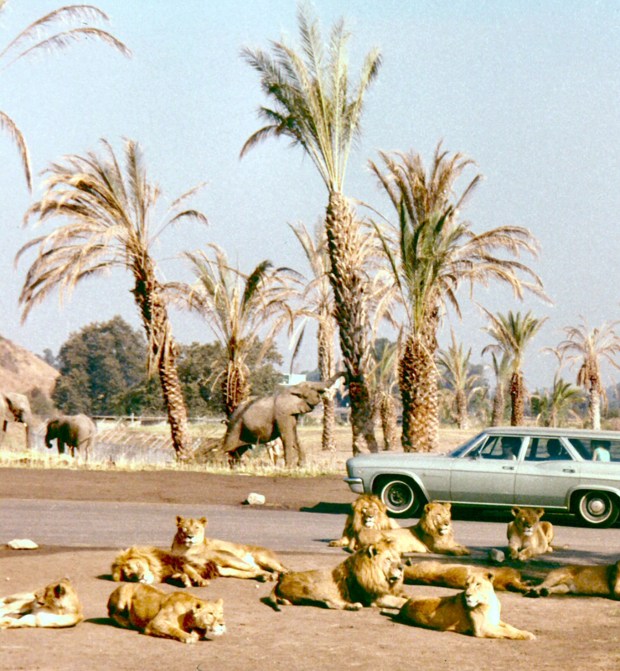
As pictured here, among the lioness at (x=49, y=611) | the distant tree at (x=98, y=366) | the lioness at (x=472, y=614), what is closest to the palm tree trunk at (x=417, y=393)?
the lioness at (x=472, y=614)

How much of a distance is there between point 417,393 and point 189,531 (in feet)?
50.7

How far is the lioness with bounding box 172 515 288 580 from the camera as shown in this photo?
11.1 metres

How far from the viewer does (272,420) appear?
2694 cm

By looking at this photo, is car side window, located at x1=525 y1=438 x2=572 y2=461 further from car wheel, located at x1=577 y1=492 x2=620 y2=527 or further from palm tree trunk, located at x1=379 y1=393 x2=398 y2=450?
palm tree trunk, located at x1=379 y1=393 x2=398 y2=450

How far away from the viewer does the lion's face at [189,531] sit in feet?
36.1

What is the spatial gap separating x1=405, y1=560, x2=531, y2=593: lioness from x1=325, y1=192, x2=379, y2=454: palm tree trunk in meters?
15.0

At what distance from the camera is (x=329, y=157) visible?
26.1 metres

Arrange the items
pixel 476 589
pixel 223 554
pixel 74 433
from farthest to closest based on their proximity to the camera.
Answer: pixel 74 433, pixel 223 554, pixel 476 589

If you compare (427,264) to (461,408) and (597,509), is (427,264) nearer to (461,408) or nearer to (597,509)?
(597,509)

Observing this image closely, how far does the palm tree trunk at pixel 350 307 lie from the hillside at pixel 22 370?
103 metres

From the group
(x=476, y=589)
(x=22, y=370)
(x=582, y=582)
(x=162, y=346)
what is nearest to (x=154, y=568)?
(x=476, y=589)

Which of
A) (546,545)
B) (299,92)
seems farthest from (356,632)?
(299,92)

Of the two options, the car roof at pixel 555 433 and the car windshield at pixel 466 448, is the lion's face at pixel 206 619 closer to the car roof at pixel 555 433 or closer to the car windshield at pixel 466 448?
the car roof at pixel 555 433

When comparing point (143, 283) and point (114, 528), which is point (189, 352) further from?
point (114, 528)
